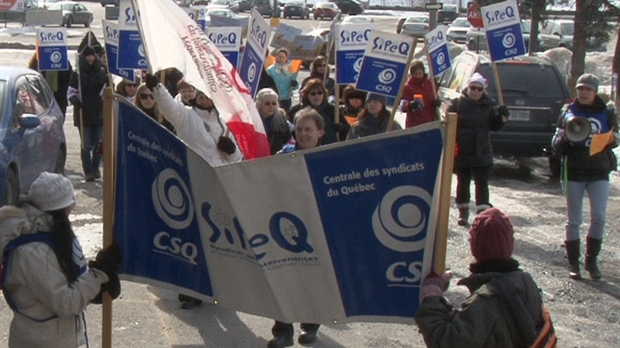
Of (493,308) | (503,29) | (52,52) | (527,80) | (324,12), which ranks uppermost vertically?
(493,308)

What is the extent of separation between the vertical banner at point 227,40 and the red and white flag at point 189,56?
5.39 metres

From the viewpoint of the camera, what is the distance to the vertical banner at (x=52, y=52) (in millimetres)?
14719

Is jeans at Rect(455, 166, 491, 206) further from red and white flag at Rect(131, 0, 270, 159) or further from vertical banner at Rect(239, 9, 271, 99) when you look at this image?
red and white flag at Rect(131, 0, 270, 159)

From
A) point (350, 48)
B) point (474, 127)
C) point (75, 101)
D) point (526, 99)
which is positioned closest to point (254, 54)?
point (474, 127)

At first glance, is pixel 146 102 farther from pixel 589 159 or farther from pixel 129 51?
pixel 589 159

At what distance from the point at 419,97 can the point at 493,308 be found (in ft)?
31.0

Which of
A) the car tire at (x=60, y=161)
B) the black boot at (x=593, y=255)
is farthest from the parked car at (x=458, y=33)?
the black boot at (x=593, y=255)

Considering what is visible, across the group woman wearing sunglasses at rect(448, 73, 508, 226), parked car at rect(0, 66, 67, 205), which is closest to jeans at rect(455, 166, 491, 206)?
woman wearing sunglasses at rect(448, 73, 508, 226)

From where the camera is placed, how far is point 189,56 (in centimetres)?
596

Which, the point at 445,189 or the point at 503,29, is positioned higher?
the point at 445,189

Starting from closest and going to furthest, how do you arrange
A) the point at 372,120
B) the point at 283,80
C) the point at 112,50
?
the point at 372,120, the point at 112,50, the point at 283,80

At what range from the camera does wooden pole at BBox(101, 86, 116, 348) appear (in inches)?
196

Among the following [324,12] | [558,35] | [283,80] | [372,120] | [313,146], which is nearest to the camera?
[313,146]

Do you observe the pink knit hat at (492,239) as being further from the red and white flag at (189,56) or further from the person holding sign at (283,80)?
the person holding sign at (283,80)
